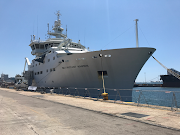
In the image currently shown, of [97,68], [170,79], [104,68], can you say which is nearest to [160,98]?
[104,68]

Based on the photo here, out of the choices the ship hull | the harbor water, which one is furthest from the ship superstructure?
the ship hull

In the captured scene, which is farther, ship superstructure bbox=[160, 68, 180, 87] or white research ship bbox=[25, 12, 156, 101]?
ship superstructure bbox=[160, 68, 180, 87]

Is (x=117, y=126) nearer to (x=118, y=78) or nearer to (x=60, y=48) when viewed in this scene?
(x=118, y=78)

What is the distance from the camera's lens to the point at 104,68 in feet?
58.6

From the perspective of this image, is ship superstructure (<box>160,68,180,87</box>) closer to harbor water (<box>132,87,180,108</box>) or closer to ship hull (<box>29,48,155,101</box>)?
harbor water (<box>132,87,180,108</box>)

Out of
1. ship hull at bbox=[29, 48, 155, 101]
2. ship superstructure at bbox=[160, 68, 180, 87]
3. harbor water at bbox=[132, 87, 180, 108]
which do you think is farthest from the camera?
ship superstructure at bbox=[160, 68, 180, 87]

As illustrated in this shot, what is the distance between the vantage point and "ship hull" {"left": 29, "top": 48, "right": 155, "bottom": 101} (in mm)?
16750

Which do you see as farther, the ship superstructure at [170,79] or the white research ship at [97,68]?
the ship superstructure at [170,79]

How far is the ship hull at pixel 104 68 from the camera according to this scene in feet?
55.0

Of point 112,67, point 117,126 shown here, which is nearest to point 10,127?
point 117,126

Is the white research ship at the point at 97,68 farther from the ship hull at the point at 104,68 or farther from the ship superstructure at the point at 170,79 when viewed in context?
the ship superstructure at the point at 170,79

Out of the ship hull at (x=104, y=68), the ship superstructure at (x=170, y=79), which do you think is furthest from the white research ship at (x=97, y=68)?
the ship superstructure at (x=170, y=79)

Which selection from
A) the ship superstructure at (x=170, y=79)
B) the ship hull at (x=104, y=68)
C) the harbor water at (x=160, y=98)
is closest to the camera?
the harbor water at (x=160, y=98)

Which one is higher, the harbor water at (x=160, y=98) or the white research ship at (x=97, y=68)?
the white research ship at (x=97, y=68)
